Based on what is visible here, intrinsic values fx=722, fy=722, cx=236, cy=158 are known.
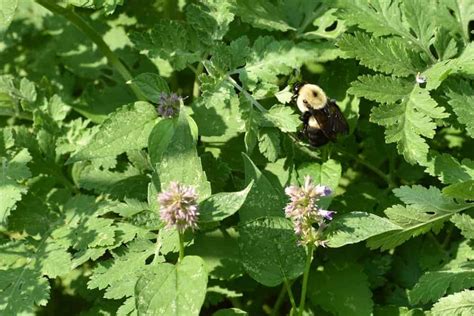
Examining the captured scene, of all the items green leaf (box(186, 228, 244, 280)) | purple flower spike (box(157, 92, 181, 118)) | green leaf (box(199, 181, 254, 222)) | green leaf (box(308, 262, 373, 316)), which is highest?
green leaf (box(199, 181, 254, 222))

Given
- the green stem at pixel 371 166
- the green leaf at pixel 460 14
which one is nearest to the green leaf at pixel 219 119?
the green stem at pixel 371 166

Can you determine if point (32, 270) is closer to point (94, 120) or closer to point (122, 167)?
point (122, 167)

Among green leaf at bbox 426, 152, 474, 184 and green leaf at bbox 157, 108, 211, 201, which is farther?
green leaf at bbox 426, 152, 474, 184

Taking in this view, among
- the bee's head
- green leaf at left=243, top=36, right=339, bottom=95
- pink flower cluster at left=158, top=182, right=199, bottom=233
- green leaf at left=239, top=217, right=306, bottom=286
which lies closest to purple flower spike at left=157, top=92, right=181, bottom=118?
green leaf at left=243, top=36, right=339, bottom=95

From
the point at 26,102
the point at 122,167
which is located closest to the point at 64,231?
the point at 122,167

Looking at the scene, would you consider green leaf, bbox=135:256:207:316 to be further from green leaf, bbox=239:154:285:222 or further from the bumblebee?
the bumblebee

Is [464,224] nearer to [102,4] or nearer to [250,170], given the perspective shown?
[250,170]
